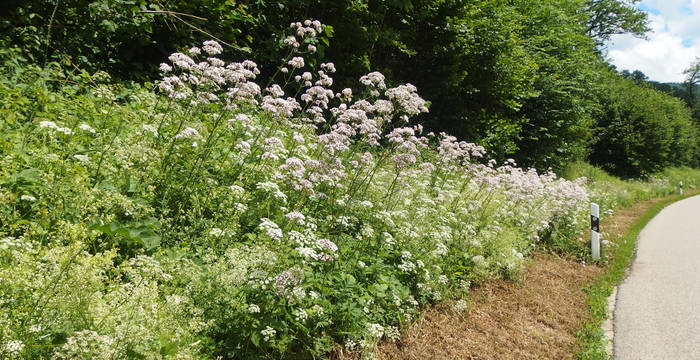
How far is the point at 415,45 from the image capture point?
534 inches

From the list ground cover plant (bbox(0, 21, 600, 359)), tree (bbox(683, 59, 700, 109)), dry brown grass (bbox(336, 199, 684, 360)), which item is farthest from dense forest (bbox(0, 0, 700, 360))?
tree (bbox(683, 59, 700, 109))

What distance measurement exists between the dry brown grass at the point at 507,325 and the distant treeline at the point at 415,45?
5.44 meters

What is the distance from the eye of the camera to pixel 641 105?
2958 centimetres

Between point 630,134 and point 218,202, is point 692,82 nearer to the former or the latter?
point 630,134

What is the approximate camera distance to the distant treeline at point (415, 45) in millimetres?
7094

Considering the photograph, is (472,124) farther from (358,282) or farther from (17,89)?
(17,89)

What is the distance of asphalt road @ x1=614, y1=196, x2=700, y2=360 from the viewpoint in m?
4.80

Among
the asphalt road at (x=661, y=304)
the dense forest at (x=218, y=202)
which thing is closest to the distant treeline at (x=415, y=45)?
the dense forest at (x=218, y=202)

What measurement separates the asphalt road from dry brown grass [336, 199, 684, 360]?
566mm

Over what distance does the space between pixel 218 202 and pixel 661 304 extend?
6.58m

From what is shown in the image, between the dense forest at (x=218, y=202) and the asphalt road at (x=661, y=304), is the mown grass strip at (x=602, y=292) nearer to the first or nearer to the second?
the asphalt road at (x=661, y=304)

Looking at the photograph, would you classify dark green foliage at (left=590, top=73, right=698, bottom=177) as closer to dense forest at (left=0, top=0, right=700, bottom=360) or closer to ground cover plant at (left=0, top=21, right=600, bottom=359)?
dense forest at (left=0, top=0, right=700, bottom=360)

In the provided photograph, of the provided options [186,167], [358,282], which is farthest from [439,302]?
[186,167]

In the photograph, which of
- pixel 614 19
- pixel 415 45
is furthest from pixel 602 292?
pixel 614 19
